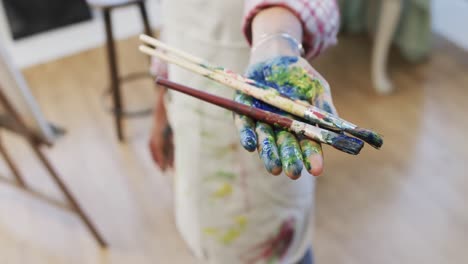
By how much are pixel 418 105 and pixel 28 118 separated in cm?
138

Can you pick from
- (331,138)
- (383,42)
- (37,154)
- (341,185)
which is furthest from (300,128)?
(383,42)

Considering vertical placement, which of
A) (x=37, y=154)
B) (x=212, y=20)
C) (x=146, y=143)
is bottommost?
(x=146, y=143)

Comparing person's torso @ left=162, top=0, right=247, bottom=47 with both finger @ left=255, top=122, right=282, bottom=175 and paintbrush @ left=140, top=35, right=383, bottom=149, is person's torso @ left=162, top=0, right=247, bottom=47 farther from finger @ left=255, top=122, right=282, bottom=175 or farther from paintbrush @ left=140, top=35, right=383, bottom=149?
finger @ left=255, top=122, right=282, bottom=175

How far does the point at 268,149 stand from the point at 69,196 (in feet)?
3.25

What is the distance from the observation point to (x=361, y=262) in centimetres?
128

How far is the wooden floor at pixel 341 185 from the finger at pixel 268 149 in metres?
0.92

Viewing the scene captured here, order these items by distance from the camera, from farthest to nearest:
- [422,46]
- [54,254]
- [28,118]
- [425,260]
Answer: [422,46] < [54,254] < [425,260] < [28,118]

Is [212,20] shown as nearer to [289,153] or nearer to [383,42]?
[289,153]

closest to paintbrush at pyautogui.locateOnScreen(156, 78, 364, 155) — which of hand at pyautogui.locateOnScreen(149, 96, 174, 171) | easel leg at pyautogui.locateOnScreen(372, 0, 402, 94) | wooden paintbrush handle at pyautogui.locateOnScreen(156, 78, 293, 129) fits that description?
wooden paintbrush handle at pyautogui.locateOnScreen(156, 78, 293, 129)

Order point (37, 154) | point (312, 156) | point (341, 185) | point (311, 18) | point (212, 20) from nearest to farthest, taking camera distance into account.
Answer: point (312, 156)
point (311, 18)
point (212, 20)
point (37, 154)
point (341, 185)

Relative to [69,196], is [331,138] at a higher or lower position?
higher

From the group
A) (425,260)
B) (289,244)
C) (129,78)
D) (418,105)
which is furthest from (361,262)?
(129,78)

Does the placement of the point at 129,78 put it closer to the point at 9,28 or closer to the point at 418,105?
the point at 9,28

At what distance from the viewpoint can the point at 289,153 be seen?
44 centimetres
